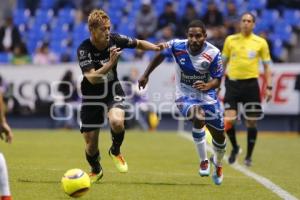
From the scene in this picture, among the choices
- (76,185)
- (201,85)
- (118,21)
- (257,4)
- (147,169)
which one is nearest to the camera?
(76,185)

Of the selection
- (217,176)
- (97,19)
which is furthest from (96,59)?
(217,176)

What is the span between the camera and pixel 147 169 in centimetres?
1153

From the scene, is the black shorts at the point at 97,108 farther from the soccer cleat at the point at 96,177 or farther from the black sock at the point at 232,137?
the black sock at the point at 232,137

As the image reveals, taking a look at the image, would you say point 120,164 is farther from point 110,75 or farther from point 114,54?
point 114,54

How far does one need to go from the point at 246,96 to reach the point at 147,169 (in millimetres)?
2343

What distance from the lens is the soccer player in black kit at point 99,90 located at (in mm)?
9164

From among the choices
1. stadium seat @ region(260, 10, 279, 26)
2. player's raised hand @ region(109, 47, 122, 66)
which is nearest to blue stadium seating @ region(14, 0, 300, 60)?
stadium seat @ region(260, 10, 279, 26)

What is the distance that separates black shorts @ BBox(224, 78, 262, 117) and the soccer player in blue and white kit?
3004 millimetres

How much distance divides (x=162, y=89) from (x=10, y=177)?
11515 millimetres

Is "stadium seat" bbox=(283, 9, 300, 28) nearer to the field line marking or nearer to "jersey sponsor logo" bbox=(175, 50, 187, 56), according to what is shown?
the field line marking

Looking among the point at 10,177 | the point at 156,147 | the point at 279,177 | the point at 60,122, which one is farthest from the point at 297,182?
the point at 60,122

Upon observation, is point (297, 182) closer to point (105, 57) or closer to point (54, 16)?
point (105, 57)

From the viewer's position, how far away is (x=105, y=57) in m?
9.38

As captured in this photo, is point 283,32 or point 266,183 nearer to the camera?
point 266,183
